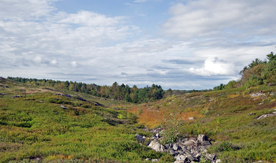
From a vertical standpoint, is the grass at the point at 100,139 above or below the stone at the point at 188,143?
above

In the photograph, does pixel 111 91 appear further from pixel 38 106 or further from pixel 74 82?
pixel 38 106

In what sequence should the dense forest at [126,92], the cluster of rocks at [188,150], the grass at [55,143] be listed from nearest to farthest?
the grass at [55,143]
the cluster of rocks at [188,150]
the dense forest at [126,92]

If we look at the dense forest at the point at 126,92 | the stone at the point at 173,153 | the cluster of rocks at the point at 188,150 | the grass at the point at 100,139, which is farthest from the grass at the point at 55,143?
the dense forest at the point at 126,92

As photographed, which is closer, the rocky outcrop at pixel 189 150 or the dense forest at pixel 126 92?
the rocky outcrop at pixel 189 150

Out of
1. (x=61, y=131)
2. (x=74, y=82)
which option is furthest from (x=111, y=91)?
(x=61, y=131)

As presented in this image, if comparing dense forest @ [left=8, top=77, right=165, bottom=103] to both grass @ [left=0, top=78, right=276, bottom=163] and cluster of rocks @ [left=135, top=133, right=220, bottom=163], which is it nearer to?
grass @ [left=0, top=78, right=276, bottom=163]

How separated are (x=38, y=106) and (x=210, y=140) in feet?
76.6

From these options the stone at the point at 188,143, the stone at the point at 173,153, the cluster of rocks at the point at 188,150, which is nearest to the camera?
the cluster of rocks at the point at 188,150

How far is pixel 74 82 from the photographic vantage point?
186875 millimetres

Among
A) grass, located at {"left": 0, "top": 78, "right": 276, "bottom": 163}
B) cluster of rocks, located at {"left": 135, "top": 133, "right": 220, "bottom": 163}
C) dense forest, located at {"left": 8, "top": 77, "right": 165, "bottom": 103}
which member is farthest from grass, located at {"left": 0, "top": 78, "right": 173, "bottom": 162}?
dense forest, located at {"left": 8, "top": 77, "right": 165, "bottom": 103}

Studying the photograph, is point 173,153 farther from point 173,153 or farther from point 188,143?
point 188,143

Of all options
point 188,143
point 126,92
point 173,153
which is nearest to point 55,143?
point 173,153

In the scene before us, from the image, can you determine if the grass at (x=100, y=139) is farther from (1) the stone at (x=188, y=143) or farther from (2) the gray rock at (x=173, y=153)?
(1) the stone at (x=188, y=143)

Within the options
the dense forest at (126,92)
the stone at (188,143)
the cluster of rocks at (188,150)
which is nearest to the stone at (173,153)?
the cluster of rocks at (188,150)
